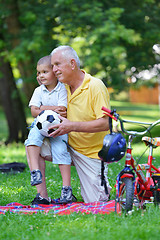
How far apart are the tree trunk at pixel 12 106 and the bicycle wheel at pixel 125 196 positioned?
31.6ft

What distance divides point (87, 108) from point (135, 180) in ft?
3.79

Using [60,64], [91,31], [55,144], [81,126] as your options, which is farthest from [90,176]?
[91,31]

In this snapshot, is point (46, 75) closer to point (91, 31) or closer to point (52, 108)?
point (52, 108)

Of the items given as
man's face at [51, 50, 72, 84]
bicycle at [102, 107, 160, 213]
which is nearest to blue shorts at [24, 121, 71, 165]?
man's face at [51, 50, 72, 84]

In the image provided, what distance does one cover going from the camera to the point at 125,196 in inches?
161

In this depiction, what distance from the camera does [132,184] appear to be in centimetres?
401

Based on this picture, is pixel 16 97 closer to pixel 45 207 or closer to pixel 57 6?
pixel 57 6

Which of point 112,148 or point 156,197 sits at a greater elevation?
point 112,148

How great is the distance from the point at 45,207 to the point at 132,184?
1.11 m

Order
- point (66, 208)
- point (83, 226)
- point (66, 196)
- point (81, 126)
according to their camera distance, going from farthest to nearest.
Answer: point (66, 196) < point (81, 126) < point (66, 208) < point (83, 226)

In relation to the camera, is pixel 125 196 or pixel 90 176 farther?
pixel 90 176

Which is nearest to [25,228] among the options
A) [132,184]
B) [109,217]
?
[109,217]

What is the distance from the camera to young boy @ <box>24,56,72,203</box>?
Answer: 15.7ft

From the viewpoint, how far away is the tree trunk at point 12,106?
13.6 meters
